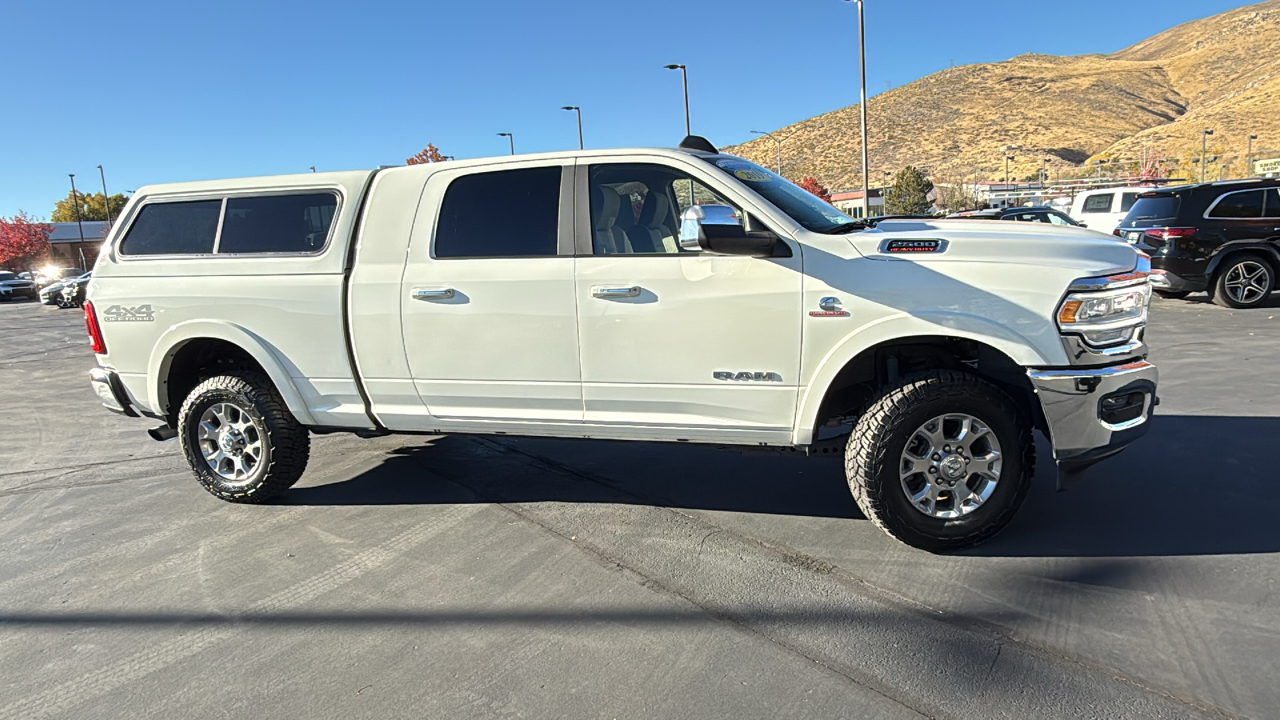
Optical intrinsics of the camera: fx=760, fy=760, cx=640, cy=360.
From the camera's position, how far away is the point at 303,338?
456cm

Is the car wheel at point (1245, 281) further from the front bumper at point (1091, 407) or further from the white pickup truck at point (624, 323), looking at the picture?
the front bumper at point (1091, 407)

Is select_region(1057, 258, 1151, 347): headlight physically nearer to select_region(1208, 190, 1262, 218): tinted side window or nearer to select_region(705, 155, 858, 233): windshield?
select_region(705, 155, 858, 233): windshield

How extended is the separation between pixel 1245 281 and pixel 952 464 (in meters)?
10.4

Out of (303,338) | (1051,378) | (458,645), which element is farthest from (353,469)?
(1051,378)

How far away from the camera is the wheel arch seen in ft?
11.8

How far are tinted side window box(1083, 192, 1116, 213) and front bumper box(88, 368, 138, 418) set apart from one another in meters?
19.2

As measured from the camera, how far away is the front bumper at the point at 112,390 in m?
4.99

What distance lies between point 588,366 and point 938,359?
1789 mm

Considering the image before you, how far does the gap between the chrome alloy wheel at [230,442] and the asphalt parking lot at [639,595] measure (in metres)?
0.25

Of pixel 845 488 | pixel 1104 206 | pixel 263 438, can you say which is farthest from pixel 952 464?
pixel 1104 206

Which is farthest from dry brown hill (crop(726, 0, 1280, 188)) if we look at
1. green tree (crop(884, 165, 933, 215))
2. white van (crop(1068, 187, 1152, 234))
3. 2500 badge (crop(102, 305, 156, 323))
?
2500 badge (crop(102, 305, 156, 323))

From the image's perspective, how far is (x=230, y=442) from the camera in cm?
480

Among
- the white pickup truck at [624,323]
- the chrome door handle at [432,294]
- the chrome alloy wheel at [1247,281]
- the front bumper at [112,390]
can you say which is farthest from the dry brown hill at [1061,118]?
the front bumper at [112,390]

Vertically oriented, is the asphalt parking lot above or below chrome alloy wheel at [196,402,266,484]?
below
